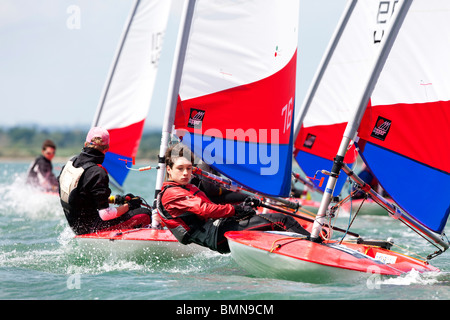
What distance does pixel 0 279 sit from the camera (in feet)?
16.5

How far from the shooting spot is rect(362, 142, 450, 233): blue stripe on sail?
5012 mm

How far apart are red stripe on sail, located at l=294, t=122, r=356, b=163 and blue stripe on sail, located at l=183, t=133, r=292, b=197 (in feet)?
11.9

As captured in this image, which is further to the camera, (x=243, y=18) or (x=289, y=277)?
(x=243, y=18)

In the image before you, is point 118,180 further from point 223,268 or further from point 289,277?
point 289,277

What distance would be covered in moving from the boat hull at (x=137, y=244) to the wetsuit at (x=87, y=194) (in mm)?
110

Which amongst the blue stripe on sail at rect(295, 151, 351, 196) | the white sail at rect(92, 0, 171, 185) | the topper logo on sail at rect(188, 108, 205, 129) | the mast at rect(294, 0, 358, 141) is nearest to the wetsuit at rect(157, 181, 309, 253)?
the topper logo on sail at rect(188, 108, 205, 129)

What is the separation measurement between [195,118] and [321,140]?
426 centimetres

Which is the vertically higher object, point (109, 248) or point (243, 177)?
point (243, 177)

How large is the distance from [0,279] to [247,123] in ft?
8.10

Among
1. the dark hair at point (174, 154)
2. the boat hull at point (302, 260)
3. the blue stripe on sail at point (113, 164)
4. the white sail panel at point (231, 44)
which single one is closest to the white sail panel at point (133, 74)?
the blue stripe on sail at point (113, 164)

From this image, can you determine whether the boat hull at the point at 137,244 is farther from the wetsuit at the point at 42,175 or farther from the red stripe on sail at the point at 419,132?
the wetsuit at the point at 42,175

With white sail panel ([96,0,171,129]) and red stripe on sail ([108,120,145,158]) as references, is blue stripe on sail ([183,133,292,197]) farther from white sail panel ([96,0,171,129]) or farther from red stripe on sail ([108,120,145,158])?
white sail panel ([96,0,171,129])
